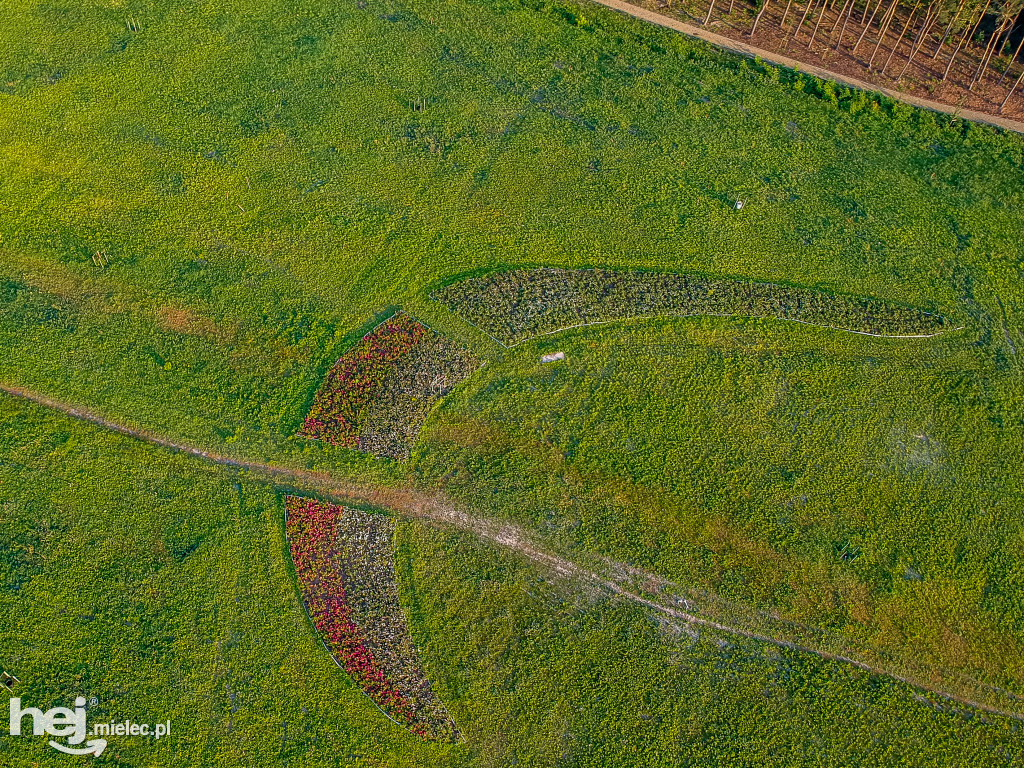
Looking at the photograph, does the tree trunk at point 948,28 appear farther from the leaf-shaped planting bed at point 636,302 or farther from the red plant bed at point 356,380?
the red plant bed at point 356,380

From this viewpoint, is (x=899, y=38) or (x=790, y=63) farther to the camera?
(x=790, y=63)

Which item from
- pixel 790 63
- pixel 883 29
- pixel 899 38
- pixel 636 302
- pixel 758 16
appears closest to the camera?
pixel 636 302

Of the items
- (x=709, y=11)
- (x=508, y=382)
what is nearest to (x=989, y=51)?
(x=709, y=11)

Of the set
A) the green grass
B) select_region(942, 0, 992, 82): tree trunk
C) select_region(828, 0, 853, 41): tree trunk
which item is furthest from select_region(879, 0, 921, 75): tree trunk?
the green grass

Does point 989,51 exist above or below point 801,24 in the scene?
above

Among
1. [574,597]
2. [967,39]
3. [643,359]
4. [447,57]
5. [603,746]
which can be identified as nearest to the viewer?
[603,746]

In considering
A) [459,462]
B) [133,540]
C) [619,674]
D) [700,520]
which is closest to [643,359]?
[700,520]

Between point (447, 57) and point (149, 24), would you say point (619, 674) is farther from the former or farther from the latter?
point (149, 24)

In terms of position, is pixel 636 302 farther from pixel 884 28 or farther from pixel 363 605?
pixel 884 28
